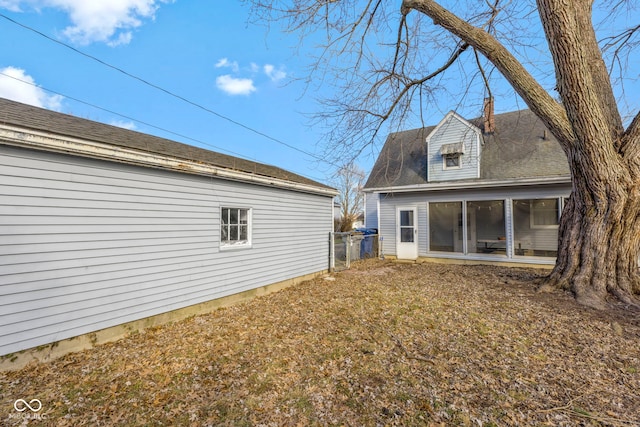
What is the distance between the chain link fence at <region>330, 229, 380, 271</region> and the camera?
10.1 m

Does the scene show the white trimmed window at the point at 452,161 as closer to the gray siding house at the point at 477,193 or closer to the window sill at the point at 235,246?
the gray siding house at the point at 477,193

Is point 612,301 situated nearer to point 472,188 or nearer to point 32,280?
point 472,188

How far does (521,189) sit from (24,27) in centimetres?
1347

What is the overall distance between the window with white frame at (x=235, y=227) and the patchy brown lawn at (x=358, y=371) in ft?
4.83

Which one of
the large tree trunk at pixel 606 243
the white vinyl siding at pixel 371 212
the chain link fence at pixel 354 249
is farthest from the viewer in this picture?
the white vinyl siding at pixel 371 212

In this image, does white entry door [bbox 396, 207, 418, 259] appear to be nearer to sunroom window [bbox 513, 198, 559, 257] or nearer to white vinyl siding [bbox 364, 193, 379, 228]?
sunroom window [bbox 513, 198, 559, 257]

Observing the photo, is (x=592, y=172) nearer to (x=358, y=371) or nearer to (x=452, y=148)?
(x=358, y=371)

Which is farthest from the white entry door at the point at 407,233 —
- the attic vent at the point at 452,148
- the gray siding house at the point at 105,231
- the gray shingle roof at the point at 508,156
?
the gray siding house at the point at 105,231

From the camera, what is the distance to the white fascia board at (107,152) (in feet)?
11.0


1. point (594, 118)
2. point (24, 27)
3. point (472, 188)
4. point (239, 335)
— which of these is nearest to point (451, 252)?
point (472, 188)

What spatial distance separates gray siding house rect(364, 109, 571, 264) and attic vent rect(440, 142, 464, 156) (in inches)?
1.4

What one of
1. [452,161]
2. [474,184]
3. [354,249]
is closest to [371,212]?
[354,249]

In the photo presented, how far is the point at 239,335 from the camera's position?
4.45 metres

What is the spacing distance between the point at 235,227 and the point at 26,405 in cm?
399
